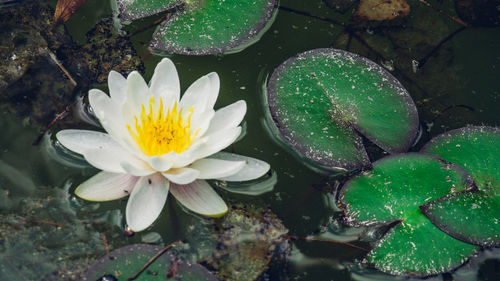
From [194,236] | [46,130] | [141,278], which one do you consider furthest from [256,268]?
[46,130]

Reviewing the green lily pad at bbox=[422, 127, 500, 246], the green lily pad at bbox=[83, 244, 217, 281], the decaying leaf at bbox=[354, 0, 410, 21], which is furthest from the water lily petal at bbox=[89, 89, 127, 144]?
the decaying leaf at bbox=[354, 0, 410, 21]

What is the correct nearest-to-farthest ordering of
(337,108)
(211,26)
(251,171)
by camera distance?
1. (251,171)
2. (337,108)
3. (211,26)

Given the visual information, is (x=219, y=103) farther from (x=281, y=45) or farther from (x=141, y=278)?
(x=141, y=278)

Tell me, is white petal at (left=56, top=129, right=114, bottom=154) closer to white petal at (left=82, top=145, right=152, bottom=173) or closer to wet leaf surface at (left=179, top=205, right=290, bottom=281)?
white petal at (left=82, top=145, right=152, bottom=173)

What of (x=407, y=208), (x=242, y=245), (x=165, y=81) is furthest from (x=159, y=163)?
(x=407, y=208)

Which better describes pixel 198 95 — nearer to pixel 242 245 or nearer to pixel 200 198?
pixel 200 198
